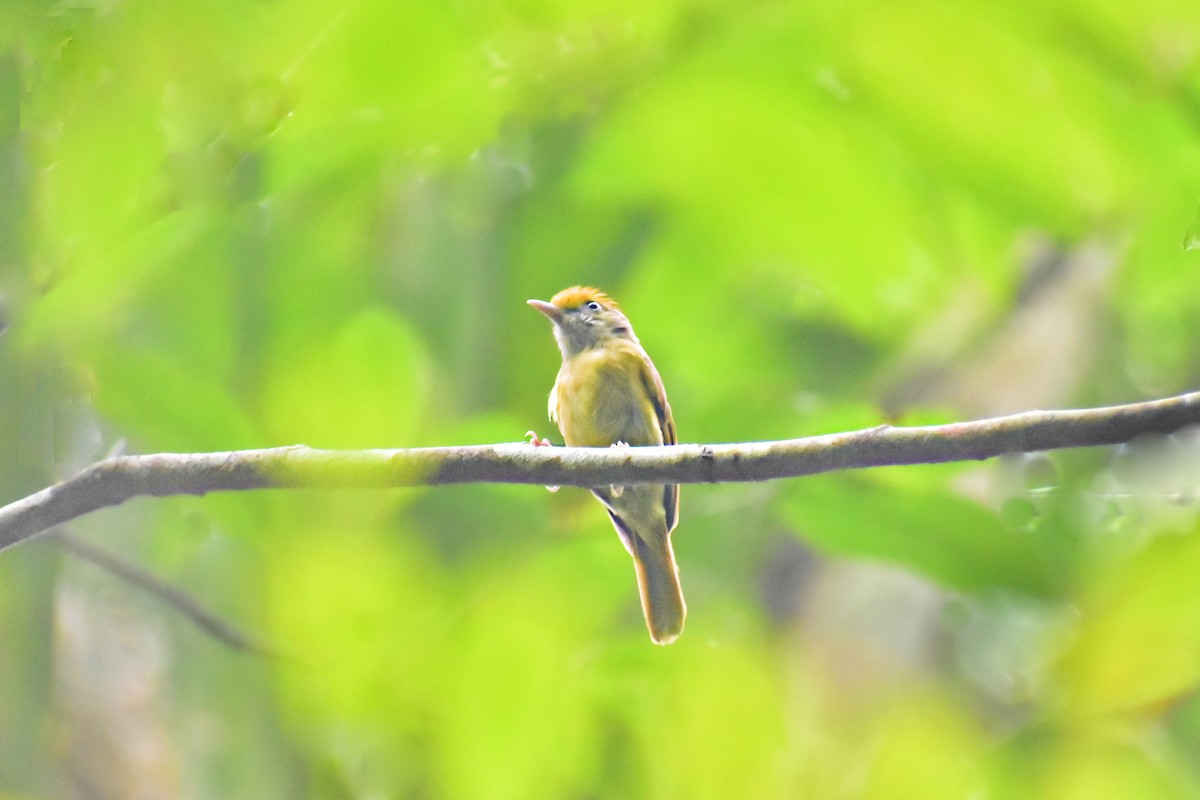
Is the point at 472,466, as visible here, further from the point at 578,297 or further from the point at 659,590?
the point at 578,297

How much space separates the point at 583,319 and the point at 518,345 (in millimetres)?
136

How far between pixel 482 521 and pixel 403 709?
0.34m

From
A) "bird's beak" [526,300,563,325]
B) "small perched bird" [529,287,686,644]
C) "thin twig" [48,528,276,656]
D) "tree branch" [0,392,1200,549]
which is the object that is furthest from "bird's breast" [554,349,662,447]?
"tree branch" [0,392,1200,549]

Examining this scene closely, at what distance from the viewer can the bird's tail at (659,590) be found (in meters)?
1.62

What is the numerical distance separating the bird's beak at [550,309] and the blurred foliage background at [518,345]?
0.05 metres

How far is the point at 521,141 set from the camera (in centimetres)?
139

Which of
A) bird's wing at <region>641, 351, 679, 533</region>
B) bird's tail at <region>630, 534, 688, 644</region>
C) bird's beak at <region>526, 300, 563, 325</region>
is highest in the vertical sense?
bird's beak at <region>526, 300, 563, 325</region>

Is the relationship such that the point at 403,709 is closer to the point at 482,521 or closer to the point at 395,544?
the point at 395,544

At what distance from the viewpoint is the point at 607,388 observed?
2.20 metres

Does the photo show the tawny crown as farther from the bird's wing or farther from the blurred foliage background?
the bird's wing

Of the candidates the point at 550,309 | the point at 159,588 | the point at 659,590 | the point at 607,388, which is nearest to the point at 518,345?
the point at 550,309

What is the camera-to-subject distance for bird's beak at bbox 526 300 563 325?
187cm

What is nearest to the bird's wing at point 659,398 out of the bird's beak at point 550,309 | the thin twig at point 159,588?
the bird's beak at point 550,309

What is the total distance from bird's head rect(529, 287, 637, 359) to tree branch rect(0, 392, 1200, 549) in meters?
0.73
